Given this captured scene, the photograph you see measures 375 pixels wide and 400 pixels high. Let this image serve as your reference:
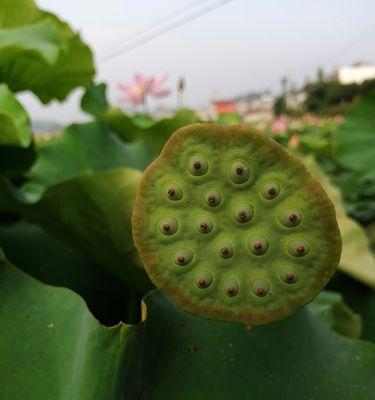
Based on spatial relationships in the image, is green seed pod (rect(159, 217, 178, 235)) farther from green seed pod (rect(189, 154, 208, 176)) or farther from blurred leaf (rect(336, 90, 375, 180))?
blurred leaf (rect(336, 90, 375, 180))

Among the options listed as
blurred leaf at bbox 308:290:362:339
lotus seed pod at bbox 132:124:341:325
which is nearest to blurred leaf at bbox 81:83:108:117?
blurred leaf at bbox 308:290:362:339

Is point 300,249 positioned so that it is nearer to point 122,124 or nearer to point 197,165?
point 197,165

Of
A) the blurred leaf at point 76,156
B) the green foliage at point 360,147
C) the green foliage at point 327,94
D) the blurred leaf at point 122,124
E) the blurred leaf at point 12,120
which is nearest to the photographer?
the blurred leaf at point 12,120

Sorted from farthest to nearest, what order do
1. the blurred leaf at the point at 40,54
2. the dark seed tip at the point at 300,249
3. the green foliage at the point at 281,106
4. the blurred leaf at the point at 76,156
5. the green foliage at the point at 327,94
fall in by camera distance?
the green foliage at the point at 327,94 < the green foliage at the point at 281,106 < the blurred leaf at the point at 76,156 < the blurred leaf at the point at 40,54 < the dark seed tip at the point at 300,249

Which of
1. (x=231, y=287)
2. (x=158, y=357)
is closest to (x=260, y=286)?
(x=231, y=287)

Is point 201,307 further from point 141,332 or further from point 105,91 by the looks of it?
point 105,91

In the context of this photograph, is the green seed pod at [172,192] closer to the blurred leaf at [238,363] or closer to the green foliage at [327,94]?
the blurred leaf at [238,363]

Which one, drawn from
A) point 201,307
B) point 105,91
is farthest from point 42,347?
point 105,91

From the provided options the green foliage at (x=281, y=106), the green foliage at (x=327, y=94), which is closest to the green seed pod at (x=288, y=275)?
the green foliage at (x=281, y=106)
